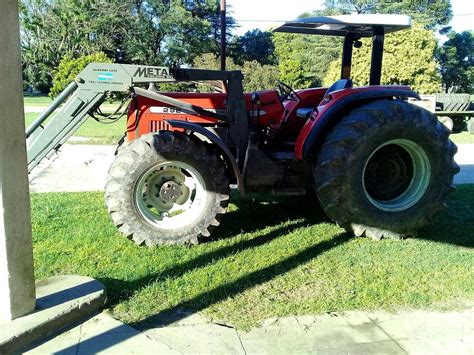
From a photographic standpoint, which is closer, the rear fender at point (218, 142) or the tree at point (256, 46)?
the rear fender at point (218, 142)

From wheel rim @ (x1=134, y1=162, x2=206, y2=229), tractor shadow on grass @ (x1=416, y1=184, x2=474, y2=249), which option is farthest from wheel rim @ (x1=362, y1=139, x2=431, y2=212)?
wheel rim @ (x1=134, y1=162, x2=206, y2=229)

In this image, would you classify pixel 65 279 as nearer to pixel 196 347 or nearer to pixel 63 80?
pixel 196 347

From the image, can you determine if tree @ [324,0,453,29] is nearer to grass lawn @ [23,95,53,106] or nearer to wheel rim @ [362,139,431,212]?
grass lawn @ [23,95,53,106]

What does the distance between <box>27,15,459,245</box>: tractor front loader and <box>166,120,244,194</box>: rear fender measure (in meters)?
0.01

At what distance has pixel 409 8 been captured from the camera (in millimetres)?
47531

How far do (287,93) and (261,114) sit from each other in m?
0.68

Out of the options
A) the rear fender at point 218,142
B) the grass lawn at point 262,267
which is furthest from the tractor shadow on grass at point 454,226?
the rear fender at point 218,142

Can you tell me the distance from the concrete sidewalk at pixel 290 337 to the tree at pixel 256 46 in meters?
51.5

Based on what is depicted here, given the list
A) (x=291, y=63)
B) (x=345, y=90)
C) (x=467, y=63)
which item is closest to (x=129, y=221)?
(x=345, y=90)

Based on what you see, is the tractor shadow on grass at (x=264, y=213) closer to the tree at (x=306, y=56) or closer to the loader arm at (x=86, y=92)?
the loader arm at (x=86, y=92)

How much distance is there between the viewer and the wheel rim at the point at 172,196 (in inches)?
201

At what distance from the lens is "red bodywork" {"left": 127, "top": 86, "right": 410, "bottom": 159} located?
552cm

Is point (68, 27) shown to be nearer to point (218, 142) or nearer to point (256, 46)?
point (256, 46)

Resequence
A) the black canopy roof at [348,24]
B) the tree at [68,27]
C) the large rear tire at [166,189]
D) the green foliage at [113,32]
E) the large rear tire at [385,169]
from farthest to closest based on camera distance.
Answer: the green foliage at [113,32] → the tree at [68,27] → the black canopy roof at [348,24] → the large rear tire at [385,169] → the large rear tire at [166,189]
